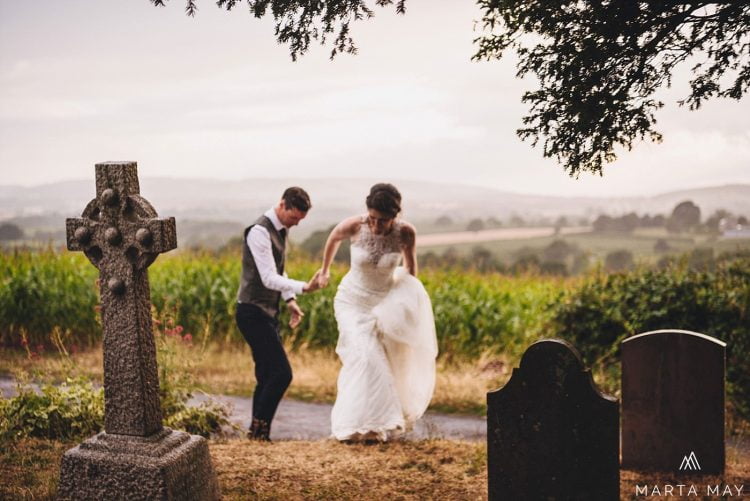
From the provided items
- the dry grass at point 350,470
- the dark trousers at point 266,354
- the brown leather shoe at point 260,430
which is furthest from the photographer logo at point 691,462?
the brown leather shoe at point 260,430

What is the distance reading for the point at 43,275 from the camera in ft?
42.7

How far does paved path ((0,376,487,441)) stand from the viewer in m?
7.54

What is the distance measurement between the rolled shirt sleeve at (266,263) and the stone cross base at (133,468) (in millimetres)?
A: 2022

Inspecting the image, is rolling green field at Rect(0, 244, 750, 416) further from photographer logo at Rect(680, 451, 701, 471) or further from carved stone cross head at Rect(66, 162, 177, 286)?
photographer logo at Rect(680, 451, 701, 471)

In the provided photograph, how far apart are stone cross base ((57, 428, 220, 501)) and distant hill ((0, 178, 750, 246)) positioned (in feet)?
94.5

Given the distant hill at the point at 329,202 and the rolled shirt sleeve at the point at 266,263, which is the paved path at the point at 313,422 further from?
the distant hill at the point at 329,202

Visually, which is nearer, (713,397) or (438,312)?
(713,397)

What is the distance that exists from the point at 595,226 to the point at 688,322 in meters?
33.2

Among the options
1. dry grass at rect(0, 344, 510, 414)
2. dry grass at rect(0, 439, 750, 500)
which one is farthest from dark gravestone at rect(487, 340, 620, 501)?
dry grass at rect(0, 344, 510, 414)

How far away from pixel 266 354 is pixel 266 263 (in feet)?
2.82

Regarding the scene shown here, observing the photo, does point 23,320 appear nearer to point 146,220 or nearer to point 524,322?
point 524,322

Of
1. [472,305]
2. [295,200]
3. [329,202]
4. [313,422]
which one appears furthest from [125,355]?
[329,202]

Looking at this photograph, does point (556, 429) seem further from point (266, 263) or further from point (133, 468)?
point (266, 263)

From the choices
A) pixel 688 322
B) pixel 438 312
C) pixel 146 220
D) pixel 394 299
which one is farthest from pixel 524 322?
pixel 146 220
